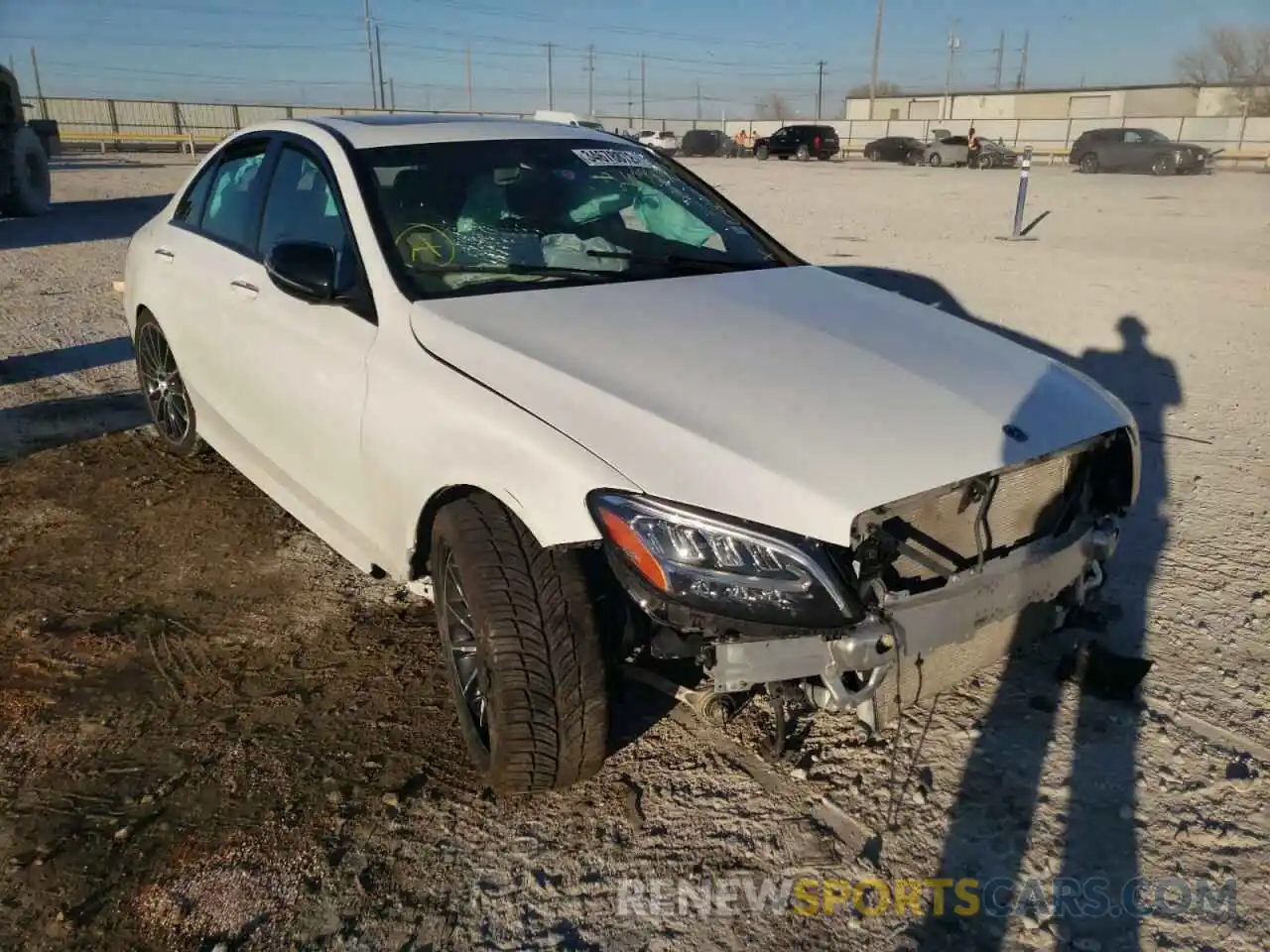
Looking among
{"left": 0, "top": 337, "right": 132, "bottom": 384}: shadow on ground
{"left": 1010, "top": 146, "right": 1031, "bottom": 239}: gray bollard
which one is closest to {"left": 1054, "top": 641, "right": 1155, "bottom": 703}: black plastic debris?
{"left": 0, "top": 337, "right": 132, "bottom": 384}: shadow on ground

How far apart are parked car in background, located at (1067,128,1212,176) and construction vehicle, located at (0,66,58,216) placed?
31822mm

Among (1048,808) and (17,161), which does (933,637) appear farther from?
(17,161)

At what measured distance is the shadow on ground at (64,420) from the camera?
17.9 ft

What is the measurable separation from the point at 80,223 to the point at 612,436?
16672mm

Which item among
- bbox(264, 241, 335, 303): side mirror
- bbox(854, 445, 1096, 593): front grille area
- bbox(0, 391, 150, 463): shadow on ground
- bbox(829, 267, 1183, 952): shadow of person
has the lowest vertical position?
bbox(829, 267, 1183, 952): shadow of person

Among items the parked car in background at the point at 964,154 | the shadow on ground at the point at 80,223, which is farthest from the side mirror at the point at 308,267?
the parked car in background at the point at 964,154

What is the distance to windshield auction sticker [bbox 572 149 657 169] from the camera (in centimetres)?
392

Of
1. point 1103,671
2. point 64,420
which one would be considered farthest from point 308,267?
point 64,420

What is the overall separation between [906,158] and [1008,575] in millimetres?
44896

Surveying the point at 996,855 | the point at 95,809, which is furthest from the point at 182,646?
the point at 996,855

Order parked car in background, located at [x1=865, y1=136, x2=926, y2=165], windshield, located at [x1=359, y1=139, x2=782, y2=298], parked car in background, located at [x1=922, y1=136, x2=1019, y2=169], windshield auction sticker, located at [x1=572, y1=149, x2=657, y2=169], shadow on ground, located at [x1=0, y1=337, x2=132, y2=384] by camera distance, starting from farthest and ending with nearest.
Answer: parked car in background, located at [x1=865, y1=136, x2=926, y2=165] < parked car in background, located at [x1=922, y1=136, x2=1019, y2=169] < shadow on ground, located at [x1=0, y1=337, x2=132, y2=384] < windshield auction sticker, located at [x1=572, y1=149, x2=657, y2=169] < windshield, located at [x1=359, y1=139, x2=782, y2=298]

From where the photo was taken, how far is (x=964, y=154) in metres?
40.3

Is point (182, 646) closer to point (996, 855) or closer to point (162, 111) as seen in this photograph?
point (996, 855)

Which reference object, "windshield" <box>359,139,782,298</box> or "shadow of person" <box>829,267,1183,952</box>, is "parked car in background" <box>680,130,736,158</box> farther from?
"shadow of person" <box>829,267,1183,952</box>
